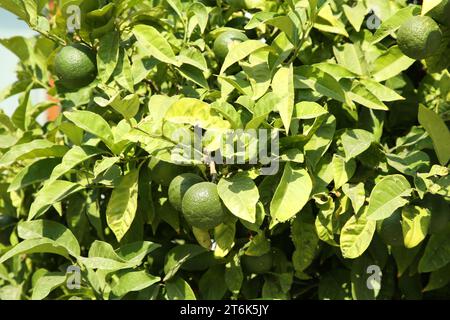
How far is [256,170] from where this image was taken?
55.1 inches

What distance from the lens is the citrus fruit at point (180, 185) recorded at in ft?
4.50

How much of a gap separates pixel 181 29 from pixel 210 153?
51 centimetres

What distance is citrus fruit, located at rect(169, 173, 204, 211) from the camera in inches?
54.0

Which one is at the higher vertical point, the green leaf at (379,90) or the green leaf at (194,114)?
the green leaf at (194,114)

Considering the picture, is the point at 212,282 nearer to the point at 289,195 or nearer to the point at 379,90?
the point at 289,195

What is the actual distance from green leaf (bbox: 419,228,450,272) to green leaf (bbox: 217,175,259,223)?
487 millimetres

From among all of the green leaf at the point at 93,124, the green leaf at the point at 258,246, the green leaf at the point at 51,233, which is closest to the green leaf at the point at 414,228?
the green leaf at the point at 258,246

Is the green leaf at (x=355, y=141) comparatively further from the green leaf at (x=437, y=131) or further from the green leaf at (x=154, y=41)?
the green leaf at (x=154, y=41)

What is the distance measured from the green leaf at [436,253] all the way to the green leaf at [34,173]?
3.06ft

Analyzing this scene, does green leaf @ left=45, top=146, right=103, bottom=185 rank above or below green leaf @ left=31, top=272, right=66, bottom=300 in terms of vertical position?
above

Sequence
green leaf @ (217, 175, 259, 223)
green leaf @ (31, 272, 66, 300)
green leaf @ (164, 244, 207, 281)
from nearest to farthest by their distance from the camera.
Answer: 1. green leaf @ (217, 175, 259, 223)
2. green leaf @ (31, 272, 66, 300)
3. green leaf @ (164, 244, 207, 281)

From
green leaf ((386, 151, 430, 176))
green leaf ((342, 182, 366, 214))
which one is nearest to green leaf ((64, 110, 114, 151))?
green leaf ((342, 182, 366, 214))

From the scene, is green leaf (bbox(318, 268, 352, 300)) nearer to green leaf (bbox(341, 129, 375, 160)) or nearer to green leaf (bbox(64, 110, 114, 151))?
green leaf (bbox(341, 129, 375, 160))

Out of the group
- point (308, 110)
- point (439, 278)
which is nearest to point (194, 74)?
point (308, 110)
